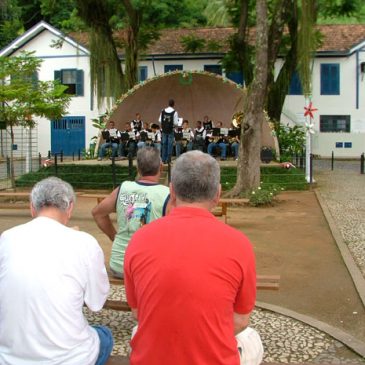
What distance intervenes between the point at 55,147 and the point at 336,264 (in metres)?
26.1

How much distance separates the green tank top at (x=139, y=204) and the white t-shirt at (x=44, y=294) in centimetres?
139

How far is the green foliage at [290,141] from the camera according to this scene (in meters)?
20.3

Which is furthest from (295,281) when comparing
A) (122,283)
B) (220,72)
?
(220,72)

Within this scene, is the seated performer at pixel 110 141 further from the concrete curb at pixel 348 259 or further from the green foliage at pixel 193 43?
the concrete curb at pixel 348 259

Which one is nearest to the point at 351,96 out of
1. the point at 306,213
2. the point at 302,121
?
the point at 302,121

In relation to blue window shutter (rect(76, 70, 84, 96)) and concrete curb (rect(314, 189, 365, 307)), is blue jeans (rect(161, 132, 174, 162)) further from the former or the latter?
blue window shutter (rect(76, 70, 84, 96))

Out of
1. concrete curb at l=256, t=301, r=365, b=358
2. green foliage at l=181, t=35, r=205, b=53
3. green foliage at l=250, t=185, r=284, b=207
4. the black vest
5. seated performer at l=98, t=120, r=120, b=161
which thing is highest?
green foliage at l=181, t=35, r=205, b=53

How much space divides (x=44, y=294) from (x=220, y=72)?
2762 centimetres

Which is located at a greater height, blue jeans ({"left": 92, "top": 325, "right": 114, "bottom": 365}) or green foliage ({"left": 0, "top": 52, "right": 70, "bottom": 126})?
green foliage ({"left": 0, "top": 52, "right": 70, "bottom": 126})

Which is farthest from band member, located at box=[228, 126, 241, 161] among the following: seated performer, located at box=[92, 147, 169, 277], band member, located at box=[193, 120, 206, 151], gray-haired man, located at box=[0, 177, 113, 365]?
gray-haired man, located at box=[0, 177, 113, 365]

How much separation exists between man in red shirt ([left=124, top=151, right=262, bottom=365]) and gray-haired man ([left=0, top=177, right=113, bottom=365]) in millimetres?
345

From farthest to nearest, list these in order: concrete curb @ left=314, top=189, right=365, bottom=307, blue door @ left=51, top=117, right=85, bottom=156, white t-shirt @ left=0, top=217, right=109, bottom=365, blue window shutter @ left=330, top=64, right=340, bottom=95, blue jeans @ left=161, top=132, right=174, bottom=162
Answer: blue door @ left=51, top=117, right=85, bottom=156 → blue window shutter @ left=330, top=64, right=340, bottom=95 → blue jeans @ left=161, top=132, right=174, bottom=162 → concrete curb @ left=314, top=189, right=365, bottom=307 → white t-shirt @ left=0, top=217, right=109, bottom=365

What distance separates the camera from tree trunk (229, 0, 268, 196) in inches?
532

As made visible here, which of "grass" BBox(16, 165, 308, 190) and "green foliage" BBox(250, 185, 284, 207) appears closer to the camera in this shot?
"green foliage" BBox(250, 185, 284, 207)
